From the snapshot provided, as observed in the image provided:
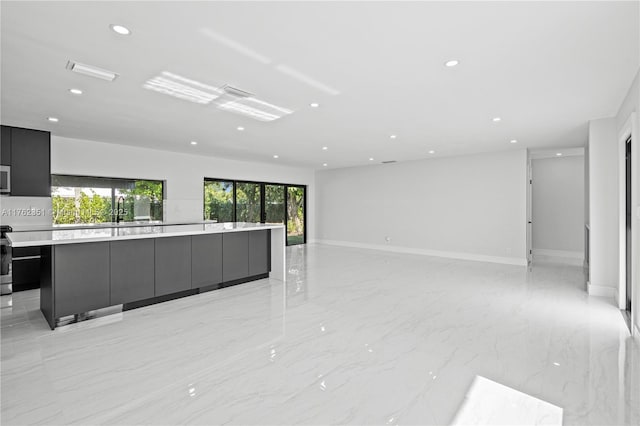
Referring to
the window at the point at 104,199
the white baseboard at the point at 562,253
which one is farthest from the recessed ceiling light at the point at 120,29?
the white baseboard at the point at 562,253

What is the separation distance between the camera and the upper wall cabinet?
189 inches

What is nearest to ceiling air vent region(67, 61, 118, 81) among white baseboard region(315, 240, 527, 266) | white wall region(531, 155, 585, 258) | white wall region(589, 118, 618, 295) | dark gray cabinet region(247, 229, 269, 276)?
dark gray cabinet region(247, 229, 269, 276)

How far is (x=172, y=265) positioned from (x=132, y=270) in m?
0.47

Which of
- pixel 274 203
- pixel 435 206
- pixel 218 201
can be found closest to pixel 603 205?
pixel 435 206

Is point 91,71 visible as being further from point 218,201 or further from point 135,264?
point 218,201

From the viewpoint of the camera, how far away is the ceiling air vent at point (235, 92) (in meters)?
3.26

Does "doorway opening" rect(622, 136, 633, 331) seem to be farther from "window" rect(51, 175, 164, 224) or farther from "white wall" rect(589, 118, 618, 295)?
"window" rect(51, 175, 164, 224)

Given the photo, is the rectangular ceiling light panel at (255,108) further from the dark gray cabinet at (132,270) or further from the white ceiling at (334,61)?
the dark gray cabinet at (132,270)

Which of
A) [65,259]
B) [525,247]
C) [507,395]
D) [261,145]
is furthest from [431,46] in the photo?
[525,247]

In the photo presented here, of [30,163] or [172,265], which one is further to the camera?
[30,163]

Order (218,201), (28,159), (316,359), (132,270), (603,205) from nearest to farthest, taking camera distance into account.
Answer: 1. (316,359)
2. (132,270)
3. (603,205)
4. (28,159)
5. (218,201)

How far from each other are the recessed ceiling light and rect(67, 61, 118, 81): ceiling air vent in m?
0.83

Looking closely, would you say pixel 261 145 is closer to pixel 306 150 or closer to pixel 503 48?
pixel 306 150

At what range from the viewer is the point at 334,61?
2.67 m
